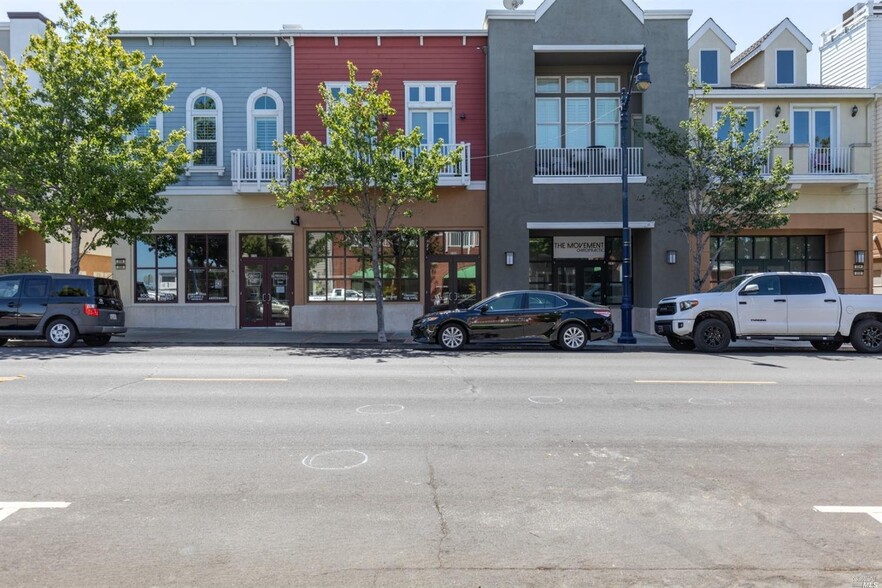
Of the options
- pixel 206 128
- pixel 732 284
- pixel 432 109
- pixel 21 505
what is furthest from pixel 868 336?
pixel 206 128

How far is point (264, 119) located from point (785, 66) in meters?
17.3

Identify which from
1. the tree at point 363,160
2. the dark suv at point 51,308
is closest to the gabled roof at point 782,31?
the tree at point 363,160

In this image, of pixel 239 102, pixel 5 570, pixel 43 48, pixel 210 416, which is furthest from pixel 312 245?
pixel 5 570

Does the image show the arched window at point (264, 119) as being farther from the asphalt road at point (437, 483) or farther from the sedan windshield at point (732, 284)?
the sedan windshield at point (732, 284)

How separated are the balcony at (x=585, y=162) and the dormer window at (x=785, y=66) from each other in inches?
242

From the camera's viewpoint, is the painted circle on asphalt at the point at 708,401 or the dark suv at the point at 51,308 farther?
the dark suv at the point at 51,308

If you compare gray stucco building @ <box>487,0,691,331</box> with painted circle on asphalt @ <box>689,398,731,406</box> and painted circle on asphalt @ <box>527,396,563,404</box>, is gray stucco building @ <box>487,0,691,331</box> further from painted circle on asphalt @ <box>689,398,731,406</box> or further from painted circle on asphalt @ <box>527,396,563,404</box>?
painted circle on asphalt @ <box>689,398,731,406</box>

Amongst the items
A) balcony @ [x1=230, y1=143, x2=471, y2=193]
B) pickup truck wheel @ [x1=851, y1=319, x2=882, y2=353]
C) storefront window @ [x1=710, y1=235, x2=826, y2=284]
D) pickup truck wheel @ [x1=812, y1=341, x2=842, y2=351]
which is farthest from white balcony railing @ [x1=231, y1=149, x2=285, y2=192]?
pickup truck wheel @ [x1=851, y1=319, x2=882, y2=353]

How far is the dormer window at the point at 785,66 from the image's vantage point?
2244 centimetres

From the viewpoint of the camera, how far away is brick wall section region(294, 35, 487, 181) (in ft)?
69.3

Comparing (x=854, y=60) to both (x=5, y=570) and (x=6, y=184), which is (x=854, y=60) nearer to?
(x=6, y=184)

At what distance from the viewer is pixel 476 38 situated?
69.4ft

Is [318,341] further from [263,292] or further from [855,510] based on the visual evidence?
[855,510]

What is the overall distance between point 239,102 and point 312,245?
5.15 m
